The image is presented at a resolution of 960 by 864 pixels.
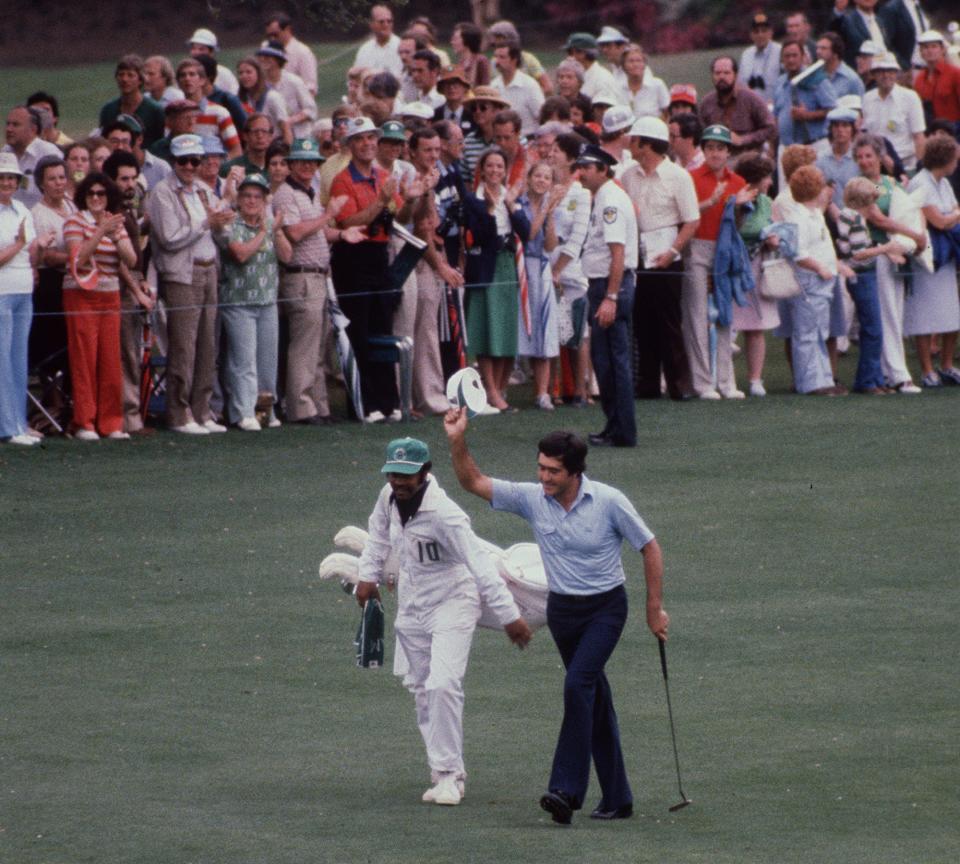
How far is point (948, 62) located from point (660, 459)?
9.50 metres

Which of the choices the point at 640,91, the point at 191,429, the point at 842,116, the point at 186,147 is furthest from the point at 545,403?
the point at 640,91

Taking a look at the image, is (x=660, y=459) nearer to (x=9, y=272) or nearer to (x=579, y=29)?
(x=9, y=272)

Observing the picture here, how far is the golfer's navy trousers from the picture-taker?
8.63 m

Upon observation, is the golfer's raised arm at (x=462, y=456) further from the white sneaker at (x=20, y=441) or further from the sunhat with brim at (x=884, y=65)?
the sunhat with brim at (x=884, y=65)

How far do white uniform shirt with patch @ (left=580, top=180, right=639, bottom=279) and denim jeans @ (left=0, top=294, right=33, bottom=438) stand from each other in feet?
14.2

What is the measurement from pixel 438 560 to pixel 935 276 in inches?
472

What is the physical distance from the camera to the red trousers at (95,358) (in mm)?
16562

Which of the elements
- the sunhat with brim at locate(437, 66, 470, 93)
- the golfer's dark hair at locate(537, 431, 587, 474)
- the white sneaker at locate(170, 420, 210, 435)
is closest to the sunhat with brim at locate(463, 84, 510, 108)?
the sunhat with brim at locate(437, 66, 470, 93)

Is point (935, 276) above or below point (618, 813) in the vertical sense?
above

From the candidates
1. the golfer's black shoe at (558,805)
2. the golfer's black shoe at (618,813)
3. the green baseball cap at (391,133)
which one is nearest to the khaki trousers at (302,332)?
the green baseball cap at (391,133)

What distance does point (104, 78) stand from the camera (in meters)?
36.6

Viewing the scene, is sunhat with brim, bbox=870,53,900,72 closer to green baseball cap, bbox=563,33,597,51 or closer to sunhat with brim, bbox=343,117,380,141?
green baseball cap, bbox=563,33,597,51

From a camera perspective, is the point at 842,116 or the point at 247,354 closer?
the point at 247,354

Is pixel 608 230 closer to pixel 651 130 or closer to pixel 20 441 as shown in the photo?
pixel 651 130
